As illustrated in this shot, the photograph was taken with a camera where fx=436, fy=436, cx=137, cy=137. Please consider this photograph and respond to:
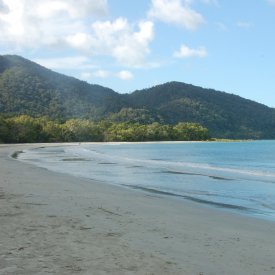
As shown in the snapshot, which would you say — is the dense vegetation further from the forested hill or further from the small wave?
the small wave

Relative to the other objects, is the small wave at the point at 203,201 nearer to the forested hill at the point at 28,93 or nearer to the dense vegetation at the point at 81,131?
the dense vegetation at the point at 81,131

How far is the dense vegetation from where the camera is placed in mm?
116062

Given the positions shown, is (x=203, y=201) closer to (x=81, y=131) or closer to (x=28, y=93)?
(x=81, y=131)

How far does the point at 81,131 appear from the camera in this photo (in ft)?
481

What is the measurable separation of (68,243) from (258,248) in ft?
11.7

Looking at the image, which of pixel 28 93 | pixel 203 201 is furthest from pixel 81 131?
pixel 203 201

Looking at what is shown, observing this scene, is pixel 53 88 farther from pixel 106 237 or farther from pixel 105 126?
pixel 106 237

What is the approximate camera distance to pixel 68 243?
7.59 metres

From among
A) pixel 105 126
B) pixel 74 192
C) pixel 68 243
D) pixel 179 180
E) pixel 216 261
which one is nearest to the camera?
pixel 216 261

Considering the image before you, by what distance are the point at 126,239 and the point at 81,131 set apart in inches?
5501

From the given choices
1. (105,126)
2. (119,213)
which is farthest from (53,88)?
(119,213)

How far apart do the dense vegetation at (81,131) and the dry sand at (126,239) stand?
102803mm

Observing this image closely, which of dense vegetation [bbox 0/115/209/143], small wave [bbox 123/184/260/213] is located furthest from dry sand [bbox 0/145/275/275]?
dense vegetation [bbox 0/115/209/143]

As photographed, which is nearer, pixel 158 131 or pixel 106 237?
pixel 106 237
